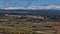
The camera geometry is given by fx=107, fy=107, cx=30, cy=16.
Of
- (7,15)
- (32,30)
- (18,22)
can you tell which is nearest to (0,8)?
(7,15)

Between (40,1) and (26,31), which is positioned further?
(40,1)

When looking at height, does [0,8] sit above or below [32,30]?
above

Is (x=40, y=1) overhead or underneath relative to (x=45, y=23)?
overhead

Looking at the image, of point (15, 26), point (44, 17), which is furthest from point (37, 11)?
point (15, 26)

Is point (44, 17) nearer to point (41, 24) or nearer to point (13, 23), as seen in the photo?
point (41, 24)

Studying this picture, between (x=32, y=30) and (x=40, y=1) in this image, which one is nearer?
(x=32, y=30)

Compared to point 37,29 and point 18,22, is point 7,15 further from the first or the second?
point 37,29

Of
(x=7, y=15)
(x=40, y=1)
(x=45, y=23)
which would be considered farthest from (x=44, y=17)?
(x=7, y=15)
